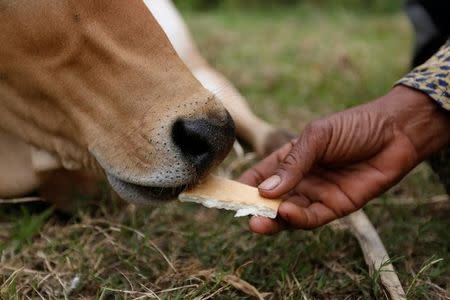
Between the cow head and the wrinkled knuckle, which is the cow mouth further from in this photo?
the wrinkled knuckle

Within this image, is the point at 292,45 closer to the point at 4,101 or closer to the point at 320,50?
the point at 320,50

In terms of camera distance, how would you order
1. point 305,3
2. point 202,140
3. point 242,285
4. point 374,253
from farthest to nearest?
point 305,3 < point 374,253 < point 242,285 < point 202,140

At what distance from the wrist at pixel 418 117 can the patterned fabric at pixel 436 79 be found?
0.08 ft

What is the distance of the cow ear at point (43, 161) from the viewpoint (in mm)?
1801

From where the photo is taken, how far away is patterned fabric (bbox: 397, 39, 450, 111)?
1.69m

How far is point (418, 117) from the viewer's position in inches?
67.8

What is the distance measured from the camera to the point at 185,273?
1577 mm

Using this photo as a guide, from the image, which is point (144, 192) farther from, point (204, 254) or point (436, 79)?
point (436, 79)

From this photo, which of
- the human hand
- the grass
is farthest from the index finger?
the grass

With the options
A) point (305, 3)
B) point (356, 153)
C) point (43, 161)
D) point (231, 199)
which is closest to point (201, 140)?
point (231, 199)

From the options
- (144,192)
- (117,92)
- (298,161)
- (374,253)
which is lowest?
(374,253)

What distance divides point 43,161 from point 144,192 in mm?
433

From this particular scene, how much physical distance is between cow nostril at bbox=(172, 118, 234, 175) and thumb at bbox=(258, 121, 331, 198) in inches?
5.6

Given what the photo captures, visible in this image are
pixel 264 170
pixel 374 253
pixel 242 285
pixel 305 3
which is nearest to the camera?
pixel 242 285
